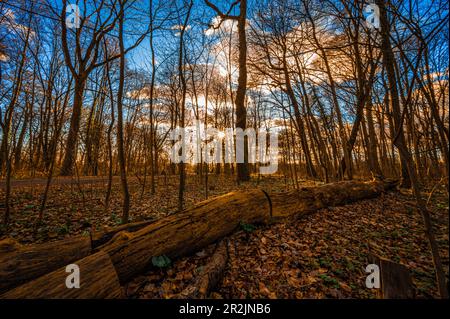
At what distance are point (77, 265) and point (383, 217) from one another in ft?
17.8

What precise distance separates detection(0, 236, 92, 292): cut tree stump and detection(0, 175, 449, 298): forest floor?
2.51ft

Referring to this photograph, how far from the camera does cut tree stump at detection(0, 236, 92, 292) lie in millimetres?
1712

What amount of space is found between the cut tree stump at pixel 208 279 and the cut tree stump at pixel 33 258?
1367 millimetres

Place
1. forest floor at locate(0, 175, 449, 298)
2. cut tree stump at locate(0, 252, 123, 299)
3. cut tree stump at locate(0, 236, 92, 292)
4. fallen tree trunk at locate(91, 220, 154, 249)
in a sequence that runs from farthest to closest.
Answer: fallen tree trunk at locate(91, 220, 154, 249), forest floor at locate(0, 175, 449, 298), cut tree stump at locate(0, 236, 92, 292), cut tree stump at locate(0, 252, 123, 299)

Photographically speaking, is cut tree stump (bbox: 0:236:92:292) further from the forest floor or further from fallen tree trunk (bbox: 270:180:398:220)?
fallen tree trunk (bbox: 270:180:398:220)

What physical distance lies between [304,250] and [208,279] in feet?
5.27

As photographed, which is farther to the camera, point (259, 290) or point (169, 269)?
point (169, 269)

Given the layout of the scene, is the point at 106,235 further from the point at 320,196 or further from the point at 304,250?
the point at 320,196

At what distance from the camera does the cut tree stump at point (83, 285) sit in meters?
1.53

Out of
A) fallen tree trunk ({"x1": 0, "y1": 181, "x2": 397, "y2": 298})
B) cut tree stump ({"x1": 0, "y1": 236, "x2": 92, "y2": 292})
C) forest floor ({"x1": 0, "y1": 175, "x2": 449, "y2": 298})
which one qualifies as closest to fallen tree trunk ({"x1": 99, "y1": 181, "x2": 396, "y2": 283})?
fallen tree trunk ({"x1": 0, "y1": 181, "x2": 397, "y2": 298})

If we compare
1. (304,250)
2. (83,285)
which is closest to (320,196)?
(304,250)
